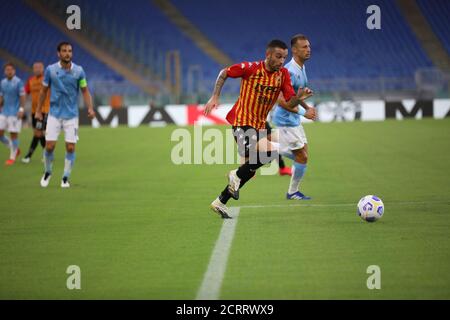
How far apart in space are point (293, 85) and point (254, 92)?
6.31 feet

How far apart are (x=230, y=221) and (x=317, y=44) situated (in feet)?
106

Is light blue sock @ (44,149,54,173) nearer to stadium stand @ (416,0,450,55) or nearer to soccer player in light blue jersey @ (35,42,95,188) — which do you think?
soccer player in light blue jersey @ (35,42,95,188)

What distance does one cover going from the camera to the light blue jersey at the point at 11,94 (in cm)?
1998

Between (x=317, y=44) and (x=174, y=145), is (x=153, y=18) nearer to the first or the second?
(x=317, y=44)

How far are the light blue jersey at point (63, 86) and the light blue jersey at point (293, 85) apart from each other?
3.53m

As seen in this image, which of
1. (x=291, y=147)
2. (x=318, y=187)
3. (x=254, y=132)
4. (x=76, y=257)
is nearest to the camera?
(x=76, y=257)

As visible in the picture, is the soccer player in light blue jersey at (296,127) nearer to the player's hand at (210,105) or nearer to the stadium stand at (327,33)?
the player's hand at (210,105)

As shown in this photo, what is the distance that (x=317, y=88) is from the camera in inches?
1421

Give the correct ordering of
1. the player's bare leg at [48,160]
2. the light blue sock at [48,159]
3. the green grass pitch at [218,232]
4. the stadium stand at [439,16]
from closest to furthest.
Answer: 1. the green grass pitch at [218,232]
2. the player's bare leg at [48,160]
3. the light blue sock at [48,159]
4. the stadium stand at [439,16]

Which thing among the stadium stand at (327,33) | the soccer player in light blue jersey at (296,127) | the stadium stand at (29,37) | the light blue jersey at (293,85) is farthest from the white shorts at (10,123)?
the stadium stand at (327,33)

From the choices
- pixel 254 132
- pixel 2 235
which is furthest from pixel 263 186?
pixel 2 235

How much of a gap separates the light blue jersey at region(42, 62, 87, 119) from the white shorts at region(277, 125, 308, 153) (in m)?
3.75

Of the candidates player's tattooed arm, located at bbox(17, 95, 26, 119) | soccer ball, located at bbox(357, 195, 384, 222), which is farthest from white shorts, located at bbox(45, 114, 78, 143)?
soccer ball, located at bbox(357, 195, 384, 222)

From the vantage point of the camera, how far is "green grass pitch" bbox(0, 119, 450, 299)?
6410mm
